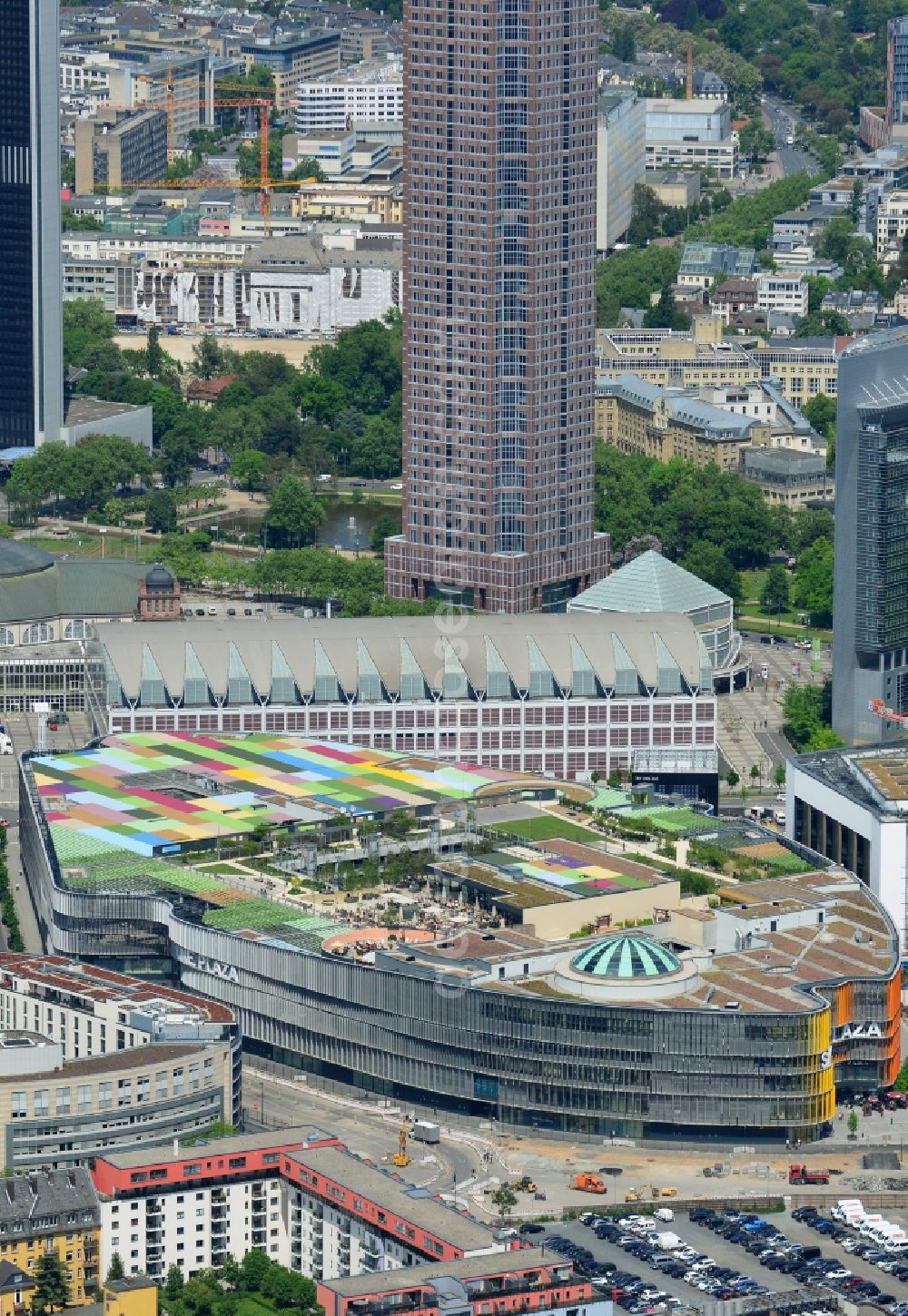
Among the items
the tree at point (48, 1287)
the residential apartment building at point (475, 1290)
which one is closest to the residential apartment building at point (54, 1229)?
the tree at point (48, 1287)

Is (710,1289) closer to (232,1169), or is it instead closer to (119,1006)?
(232,1169)

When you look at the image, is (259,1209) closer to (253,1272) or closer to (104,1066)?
(253,1272)

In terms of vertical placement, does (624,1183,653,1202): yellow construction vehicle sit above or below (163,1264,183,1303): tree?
above

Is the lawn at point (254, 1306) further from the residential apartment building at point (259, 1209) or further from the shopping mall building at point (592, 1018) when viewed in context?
the shopping mall building at point (592, 1018)

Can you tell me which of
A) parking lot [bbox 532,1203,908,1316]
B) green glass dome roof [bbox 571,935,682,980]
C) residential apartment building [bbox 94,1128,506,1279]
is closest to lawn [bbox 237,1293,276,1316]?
residential apartment building [bbox 94,1128,506,1279]

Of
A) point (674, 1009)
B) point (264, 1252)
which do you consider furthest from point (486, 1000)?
point (264, 1252)

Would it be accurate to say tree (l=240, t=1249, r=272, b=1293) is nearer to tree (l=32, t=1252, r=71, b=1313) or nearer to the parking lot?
tree (l=32, t=1252, r=71, b=1313)

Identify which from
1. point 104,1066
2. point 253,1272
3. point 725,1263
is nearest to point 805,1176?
point 725,1263

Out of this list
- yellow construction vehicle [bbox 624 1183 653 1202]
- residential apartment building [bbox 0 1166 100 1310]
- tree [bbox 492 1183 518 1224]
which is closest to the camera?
residential apartment building [bbox 0 1166 100 1310]
